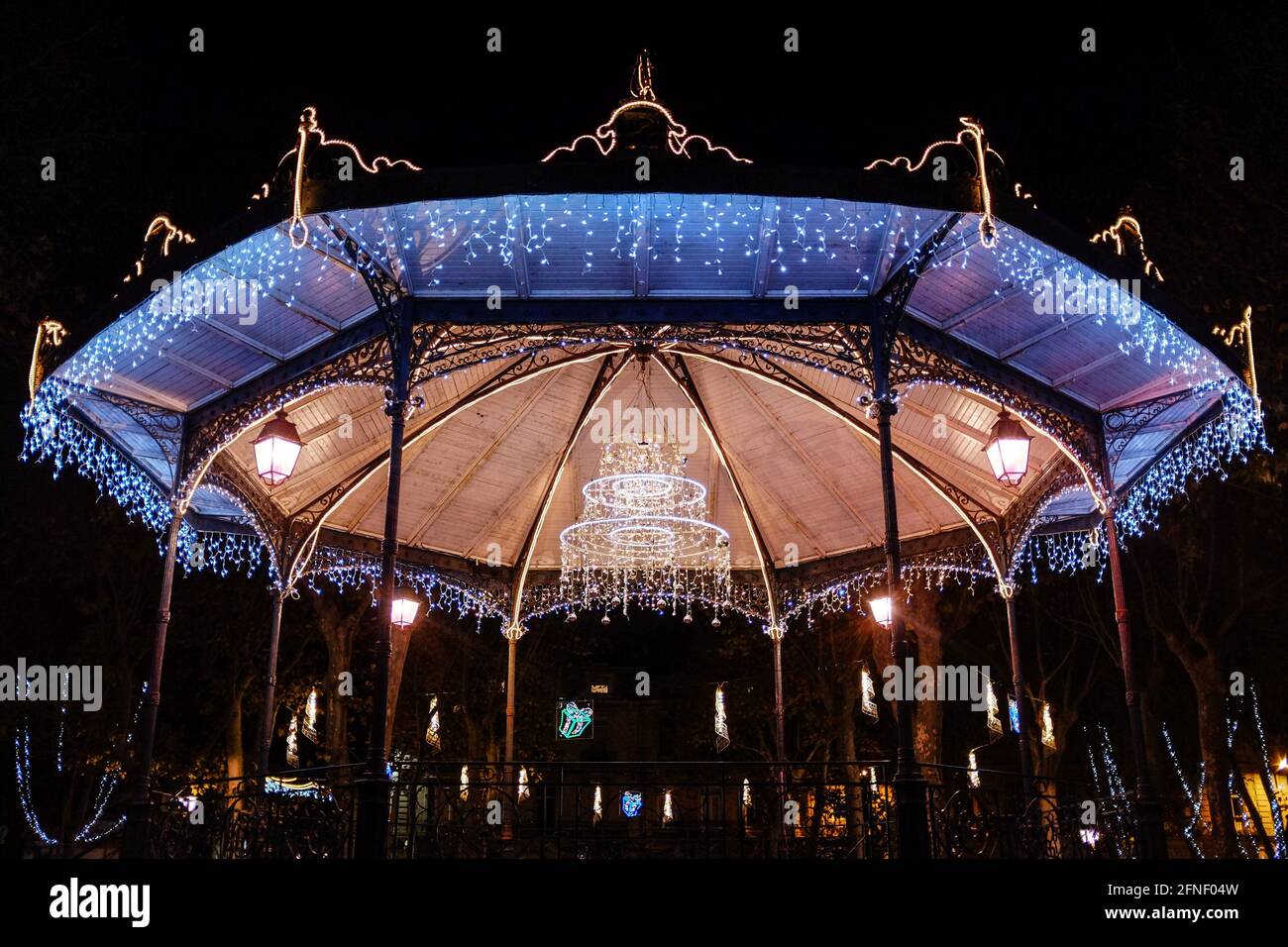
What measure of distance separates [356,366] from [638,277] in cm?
307

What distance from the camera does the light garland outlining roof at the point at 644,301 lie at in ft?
28.0

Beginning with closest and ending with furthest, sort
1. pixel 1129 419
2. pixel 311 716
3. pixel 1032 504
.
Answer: pixel 1129 419 < pixel 1032 504 < pixel 311 716

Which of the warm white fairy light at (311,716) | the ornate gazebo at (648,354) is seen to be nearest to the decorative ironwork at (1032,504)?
the ornate gazebo at (648,354)

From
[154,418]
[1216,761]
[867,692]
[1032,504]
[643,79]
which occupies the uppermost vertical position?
[643,79]

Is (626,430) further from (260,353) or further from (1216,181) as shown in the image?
(1216,181)

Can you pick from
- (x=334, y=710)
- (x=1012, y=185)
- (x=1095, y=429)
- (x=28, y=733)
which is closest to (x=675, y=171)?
(x=1012, y=185)

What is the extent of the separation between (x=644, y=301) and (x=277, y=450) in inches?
160

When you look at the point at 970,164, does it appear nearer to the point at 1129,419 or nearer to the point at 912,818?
the point at 1129,419

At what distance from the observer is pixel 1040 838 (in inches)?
380

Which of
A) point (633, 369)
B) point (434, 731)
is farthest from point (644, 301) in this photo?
point (434, 731)

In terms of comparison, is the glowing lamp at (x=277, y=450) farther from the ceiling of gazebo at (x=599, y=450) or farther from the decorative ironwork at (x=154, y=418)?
the ceiling of gazebo at (x=599, y=450)

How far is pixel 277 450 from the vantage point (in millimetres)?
10617

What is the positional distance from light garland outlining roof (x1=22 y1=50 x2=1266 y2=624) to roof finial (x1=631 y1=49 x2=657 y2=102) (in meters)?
0.03

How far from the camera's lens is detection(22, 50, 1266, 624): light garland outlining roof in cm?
854
